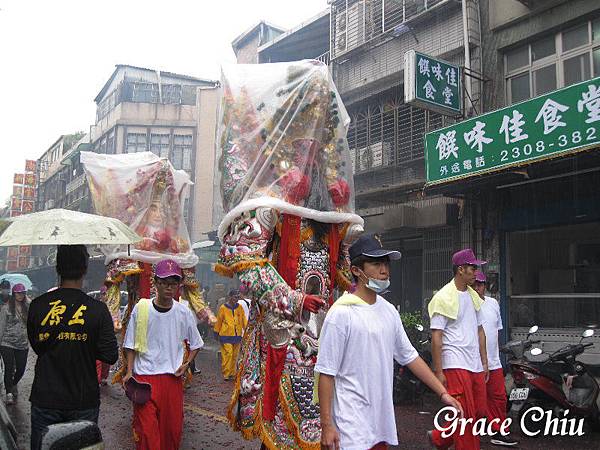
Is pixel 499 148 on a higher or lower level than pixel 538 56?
lower

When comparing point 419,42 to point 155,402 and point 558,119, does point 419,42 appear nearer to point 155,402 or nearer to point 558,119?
point 558,119

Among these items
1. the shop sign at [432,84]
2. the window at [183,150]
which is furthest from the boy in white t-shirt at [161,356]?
the window at [183,150]

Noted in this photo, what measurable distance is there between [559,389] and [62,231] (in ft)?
19.0

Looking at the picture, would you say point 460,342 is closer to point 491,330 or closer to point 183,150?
point 491,330

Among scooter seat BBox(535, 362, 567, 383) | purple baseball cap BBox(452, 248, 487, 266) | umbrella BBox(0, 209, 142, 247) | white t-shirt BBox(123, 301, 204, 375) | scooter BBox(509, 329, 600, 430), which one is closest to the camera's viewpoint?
umbrella BBox(0, 209, 142, 247)

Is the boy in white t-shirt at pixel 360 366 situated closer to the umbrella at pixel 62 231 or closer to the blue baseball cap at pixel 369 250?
the blue baseball cap at pixel 369 250

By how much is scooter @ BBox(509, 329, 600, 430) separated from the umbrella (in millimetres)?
5061

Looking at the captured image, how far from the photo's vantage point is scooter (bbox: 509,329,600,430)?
6.68 m

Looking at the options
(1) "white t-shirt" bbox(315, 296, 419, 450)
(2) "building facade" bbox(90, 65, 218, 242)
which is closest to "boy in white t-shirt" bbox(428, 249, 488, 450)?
(1) "white t-shirt" bbox(315, 296, 419, 450)

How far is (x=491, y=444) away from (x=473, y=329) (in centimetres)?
200

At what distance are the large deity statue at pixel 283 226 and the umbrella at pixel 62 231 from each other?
2.36ft

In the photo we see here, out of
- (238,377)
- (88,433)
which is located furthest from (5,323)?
(88,433)

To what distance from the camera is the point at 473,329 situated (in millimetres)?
5254

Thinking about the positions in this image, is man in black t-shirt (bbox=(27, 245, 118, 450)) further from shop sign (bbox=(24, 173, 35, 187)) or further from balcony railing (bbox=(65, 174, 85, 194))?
shop sign (bbox=(24, 173, 35, 187))
